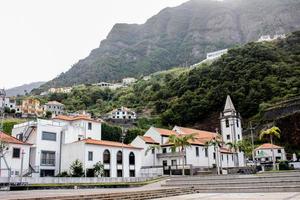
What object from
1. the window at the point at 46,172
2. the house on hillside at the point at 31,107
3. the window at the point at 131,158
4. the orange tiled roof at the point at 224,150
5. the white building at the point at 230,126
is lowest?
the window at the point at 46,172

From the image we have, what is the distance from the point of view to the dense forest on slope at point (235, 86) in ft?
306

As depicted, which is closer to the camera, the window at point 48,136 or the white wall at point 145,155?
the window at point 48,136

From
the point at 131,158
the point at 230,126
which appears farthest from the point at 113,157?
the point at 230,126

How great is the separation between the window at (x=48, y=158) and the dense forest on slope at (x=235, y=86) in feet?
179

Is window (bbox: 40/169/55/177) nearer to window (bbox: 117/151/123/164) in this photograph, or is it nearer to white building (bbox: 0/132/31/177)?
white building (bbox: 0/132/31/177)

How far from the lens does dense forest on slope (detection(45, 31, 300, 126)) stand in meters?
93.2

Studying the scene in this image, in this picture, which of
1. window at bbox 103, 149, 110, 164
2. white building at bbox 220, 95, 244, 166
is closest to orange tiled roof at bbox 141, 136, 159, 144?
window at bbox 103, 149, 110, 164

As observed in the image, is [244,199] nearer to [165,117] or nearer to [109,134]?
[109,134]

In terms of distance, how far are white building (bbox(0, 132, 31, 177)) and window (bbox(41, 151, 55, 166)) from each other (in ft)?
9.01

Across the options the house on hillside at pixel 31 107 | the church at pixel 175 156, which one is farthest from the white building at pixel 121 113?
the church at pixel 175 156

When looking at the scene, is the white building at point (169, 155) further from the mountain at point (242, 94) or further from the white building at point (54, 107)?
the white building at point (54, 107)

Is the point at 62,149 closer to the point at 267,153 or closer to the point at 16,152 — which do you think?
the point at 16,152

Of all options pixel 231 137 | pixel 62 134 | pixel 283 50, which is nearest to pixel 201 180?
pixel 62 134

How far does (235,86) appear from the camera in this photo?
10062 centimetres
